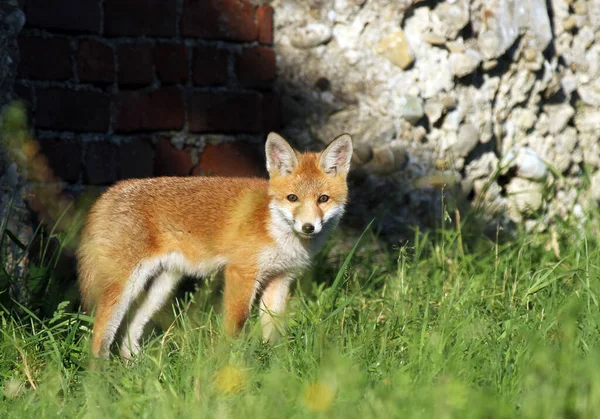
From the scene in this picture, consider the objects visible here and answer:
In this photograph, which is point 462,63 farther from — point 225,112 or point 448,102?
point 225,112

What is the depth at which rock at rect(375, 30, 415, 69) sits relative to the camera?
203 inches

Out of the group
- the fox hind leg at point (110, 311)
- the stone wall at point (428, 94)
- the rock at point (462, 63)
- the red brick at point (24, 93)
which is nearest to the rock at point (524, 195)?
the stone wall at point (428, 94)

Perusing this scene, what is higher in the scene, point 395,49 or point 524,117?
point 395,49

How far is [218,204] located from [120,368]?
1218mm

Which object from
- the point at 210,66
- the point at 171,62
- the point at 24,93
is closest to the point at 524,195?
the point at 210,66

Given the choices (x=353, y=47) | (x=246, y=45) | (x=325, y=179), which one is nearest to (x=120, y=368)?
(x=325, y=179)

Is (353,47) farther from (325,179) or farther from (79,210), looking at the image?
(79,210)

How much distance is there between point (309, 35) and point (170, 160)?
1169mm

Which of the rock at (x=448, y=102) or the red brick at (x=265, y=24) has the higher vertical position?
the red brick at (x=265, y=24)

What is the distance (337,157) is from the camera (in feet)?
14.7

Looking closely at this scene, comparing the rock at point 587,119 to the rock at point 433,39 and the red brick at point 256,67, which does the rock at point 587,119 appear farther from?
the red brick at point 256,67

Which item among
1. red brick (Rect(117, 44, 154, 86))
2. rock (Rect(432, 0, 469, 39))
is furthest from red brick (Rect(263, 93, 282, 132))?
rock (Rect(432, 0, 469, 39))

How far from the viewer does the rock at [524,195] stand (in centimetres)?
558

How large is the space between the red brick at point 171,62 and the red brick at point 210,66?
0.22ft
